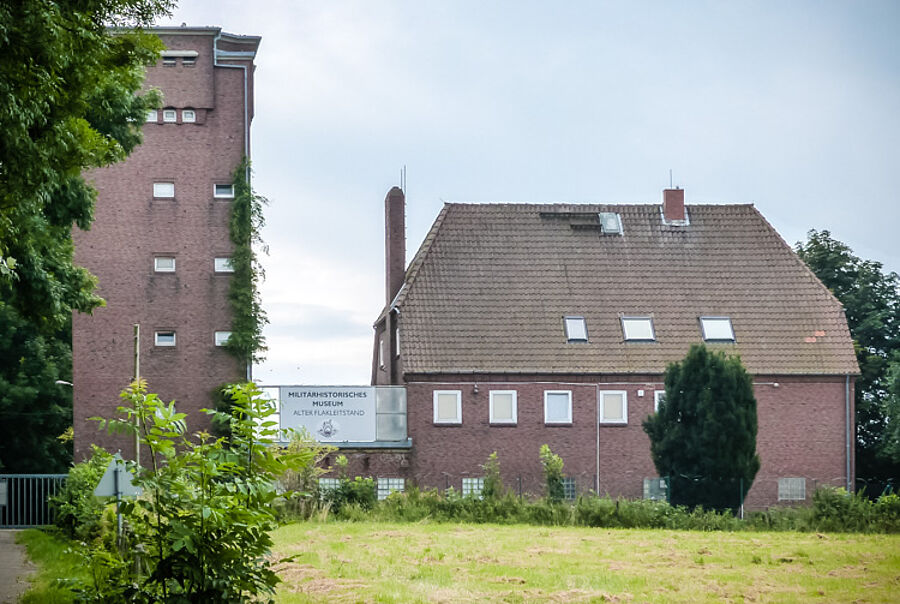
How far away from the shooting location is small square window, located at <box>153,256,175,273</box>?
43.6 meters

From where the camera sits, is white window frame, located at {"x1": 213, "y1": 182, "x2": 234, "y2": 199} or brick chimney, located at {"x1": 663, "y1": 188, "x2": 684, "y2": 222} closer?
white window frame, located at {"x1": 213, "y1": 182, "x2": 234, "y2": 199}

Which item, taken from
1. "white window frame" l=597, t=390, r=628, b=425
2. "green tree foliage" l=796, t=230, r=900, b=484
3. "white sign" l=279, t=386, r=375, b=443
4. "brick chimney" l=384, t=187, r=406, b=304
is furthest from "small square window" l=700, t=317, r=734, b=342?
"white sign" l=279, t=386, r=375, b=443

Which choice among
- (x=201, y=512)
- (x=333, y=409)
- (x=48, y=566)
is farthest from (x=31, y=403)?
(x=201, y=512)

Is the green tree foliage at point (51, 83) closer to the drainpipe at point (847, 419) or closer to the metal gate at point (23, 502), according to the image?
the metal gate at point (23, 502)

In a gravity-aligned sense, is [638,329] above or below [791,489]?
above

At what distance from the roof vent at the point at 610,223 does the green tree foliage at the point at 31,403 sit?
22.6 meters

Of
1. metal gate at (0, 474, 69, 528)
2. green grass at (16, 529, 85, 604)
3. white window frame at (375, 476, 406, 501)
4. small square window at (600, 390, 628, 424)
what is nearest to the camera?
green grass at (16, 529, 85, 604)

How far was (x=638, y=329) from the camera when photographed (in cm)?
4497

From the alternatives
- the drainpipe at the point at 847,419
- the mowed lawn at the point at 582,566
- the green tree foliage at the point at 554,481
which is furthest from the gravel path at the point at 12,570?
the drainpipe at the point at 847,419

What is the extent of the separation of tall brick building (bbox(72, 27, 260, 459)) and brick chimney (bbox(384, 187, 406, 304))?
6.32 meters

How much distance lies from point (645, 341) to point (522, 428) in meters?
5.50

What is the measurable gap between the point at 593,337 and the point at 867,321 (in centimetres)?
1599

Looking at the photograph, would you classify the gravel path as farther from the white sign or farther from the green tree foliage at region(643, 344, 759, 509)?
the green tree foliage at region(643, 344, 759, 509)

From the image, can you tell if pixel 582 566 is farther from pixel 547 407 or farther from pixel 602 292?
pixel 602 292
